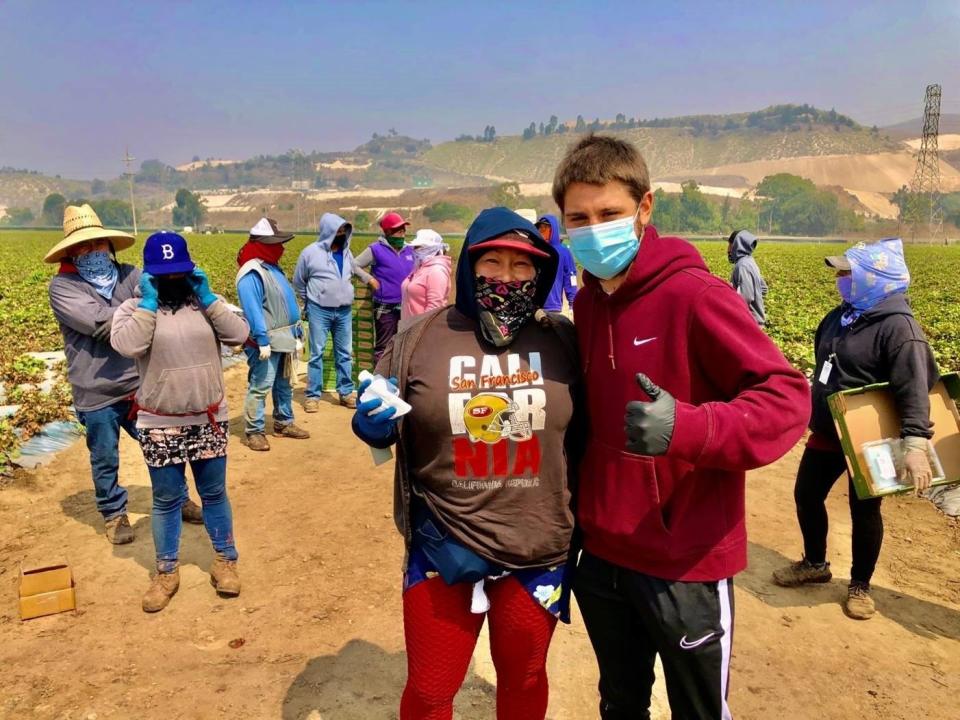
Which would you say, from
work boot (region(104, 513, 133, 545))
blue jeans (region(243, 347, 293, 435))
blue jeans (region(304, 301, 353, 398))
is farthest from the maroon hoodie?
blue jeans (region(304, 301, 353, 398))

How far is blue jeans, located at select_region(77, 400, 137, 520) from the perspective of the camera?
477 cm

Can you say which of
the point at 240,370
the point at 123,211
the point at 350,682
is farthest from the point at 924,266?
the point at 123,211

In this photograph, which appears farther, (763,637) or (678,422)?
(763,637)

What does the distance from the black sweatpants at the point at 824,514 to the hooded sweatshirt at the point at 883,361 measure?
192mm

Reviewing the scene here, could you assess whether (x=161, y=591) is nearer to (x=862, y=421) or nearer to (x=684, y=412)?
(x=684, y=412)

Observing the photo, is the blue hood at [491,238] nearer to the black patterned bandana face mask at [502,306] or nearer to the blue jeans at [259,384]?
the black patterned bandana face mask at [502,306]

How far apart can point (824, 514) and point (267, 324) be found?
5.38m

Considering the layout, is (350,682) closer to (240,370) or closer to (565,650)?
(565,650)

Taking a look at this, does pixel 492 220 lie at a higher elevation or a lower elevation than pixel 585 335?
higher

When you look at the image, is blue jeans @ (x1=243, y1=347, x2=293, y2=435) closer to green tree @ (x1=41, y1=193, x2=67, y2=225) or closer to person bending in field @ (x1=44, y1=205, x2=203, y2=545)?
person bending in field @ (x1=44, y1=205, x2=203, y2=545)

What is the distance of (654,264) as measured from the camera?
195 cm

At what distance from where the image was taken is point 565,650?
12.5 ft

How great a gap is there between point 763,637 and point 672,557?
260 centimetres

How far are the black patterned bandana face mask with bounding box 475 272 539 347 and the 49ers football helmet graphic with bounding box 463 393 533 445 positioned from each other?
200 millimetres
